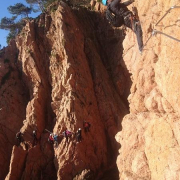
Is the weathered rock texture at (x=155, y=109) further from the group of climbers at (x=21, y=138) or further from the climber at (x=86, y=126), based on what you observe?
the group of climbers at (x=21, y=138)

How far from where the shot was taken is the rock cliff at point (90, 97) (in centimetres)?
862

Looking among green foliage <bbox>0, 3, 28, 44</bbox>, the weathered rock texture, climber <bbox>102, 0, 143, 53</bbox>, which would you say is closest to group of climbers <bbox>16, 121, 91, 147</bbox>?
the weathered rock texture

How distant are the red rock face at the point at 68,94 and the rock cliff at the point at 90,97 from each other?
8 cm

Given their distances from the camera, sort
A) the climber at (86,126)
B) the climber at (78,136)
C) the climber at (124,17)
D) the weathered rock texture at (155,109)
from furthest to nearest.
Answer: the climber at (86,126)
the climber at (78,136)
the climber at (124,17)
the weathered rock texture at (155,109)

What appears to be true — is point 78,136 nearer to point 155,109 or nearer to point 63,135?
point 63,135

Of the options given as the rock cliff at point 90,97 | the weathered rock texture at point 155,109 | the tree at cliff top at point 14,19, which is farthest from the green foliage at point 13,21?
the weathered rock texture at point 155,109

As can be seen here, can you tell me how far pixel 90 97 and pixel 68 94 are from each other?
192 cm

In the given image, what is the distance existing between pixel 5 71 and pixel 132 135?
1796cm

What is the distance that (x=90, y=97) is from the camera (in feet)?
64.1

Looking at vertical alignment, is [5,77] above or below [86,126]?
above

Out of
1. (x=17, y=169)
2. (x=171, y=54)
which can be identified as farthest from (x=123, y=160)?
(x=17, y=169)

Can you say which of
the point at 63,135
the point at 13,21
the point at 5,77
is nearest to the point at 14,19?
the point at 13,21

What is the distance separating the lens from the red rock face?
17.9 metres

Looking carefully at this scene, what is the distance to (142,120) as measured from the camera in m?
9.99
